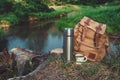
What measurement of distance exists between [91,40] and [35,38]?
52.4 feet

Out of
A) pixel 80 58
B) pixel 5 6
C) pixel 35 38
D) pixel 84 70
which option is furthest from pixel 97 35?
pixel 5 6

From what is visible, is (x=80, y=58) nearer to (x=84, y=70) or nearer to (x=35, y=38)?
(x=84, y=70)

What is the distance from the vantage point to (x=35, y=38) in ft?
77.4

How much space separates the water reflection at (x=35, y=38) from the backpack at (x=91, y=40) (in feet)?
34.4

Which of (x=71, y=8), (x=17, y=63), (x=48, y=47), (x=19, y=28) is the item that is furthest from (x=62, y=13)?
(x=17, y=63)

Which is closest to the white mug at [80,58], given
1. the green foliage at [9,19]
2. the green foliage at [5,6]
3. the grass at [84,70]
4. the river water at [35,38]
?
the grass at [84,70]

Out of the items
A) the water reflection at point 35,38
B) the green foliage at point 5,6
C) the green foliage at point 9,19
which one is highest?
the green foliage at point 5,6

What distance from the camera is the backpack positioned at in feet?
25.5

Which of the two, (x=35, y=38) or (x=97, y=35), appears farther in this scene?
(x=35, y=38)

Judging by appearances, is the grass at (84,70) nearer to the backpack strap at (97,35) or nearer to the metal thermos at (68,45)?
the metal thermos at (68,45)

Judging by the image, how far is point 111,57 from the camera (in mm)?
7777

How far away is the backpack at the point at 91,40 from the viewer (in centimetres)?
778

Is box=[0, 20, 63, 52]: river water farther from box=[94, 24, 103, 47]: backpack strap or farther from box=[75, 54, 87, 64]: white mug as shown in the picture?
box=[75, 54, 87, 64]: white mug

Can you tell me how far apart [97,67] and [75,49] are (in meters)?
0.95
